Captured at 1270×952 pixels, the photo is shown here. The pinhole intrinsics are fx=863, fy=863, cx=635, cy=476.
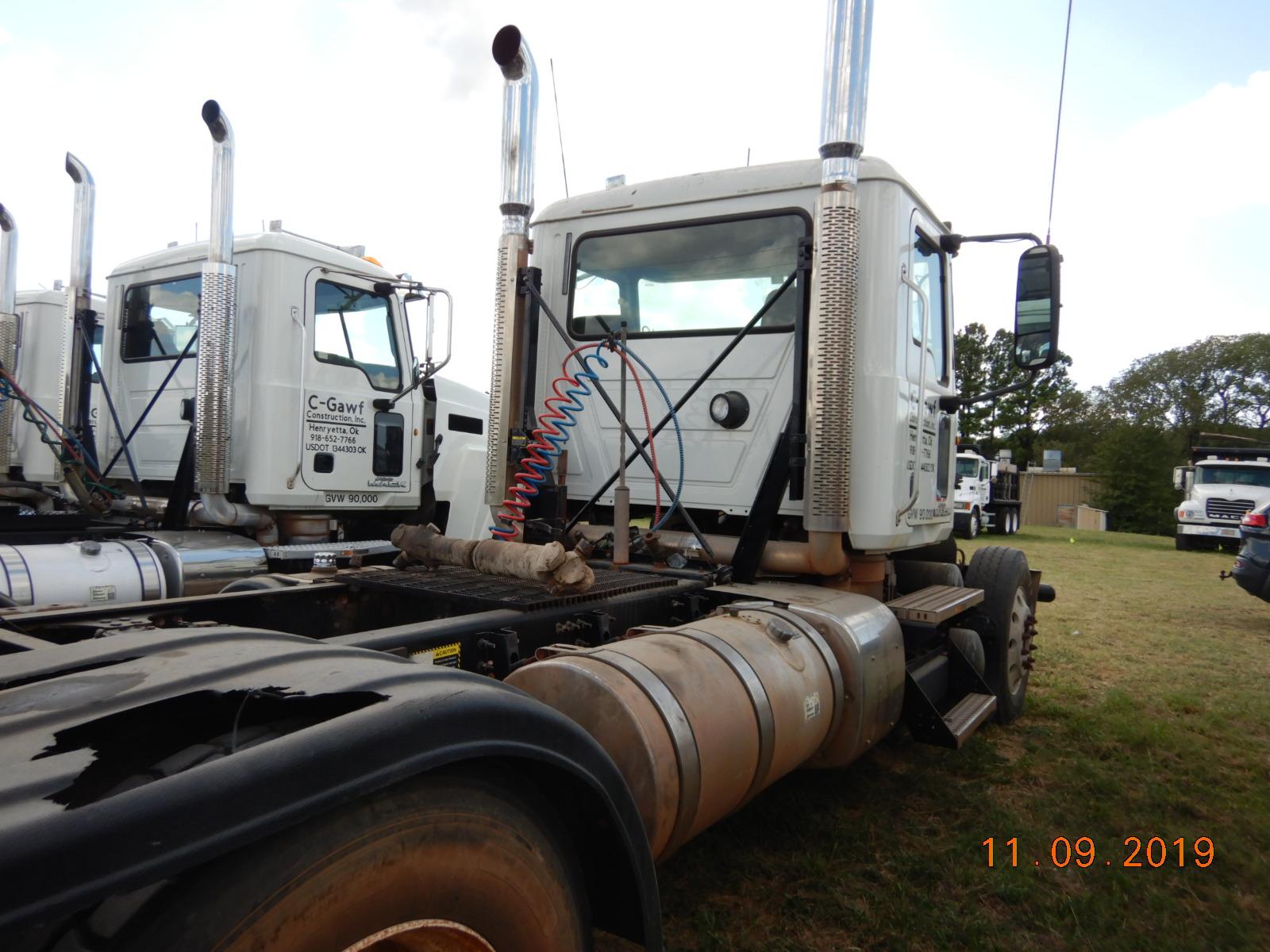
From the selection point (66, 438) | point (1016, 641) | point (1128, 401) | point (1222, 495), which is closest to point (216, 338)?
point (66, 438)

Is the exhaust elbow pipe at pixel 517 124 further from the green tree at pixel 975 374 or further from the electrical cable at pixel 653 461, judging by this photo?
the green tree at pixel 975 374

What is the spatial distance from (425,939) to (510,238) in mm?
3478

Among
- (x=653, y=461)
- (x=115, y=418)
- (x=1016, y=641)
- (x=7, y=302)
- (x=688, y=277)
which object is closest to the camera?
(x=653, y=461)

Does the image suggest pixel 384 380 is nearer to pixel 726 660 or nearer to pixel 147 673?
pixel 726 660

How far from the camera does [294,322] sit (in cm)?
623

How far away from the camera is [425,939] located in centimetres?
128

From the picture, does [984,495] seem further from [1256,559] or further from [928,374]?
[928,374]

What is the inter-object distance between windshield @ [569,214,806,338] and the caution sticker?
2.16 meters

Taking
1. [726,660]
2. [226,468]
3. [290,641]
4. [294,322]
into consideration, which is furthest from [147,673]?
[294,322]

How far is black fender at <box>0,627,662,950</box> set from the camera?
863mm

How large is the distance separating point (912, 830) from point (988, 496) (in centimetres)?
2250

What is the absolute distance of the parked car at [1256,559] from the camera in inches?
347

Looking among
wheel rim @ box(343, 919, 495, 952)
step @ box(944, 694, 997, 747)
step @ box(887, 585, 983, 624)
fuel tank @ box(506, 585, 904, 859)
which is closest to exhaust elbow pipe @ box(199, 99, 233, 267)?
fuel tank @ box(506, 585, 904, 859)
